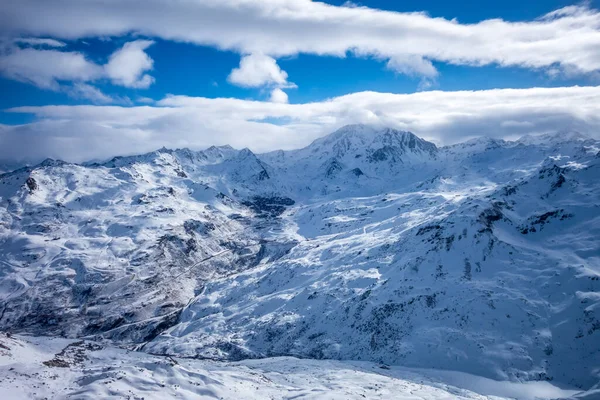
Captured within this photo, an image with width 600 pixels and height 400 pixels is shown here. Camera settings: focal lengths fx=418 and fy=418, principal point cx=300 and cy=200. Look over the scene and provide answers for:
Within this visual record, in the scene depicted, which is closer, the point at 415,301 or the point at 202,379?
the point at 202,379

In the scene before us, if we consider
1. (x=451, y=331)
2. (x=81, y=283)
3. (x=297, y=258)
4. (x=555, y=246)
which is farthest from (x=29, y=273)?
(x=555, y=246)

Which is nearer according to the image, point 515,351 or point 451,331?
point 515,351

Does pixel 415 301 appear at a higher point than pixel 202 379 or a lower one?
higher

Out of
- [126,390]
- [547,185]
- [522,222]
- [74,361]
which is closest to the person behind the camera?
[126,390]

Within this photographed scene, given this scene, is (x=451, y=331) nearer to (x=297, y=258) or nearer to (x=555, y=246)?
(x=555, y=246)

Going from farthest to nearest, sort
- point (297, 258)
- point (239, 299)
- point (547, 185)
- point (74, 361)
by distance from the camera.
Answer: point (297, 258) → point (239, 299) → point (547, 185) → point (74, 361)

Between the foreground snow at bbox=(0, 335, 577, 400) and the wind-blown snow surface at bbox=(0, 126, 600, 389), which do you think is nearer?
the foreground snow at bbox=(0, 335, 577, 400)

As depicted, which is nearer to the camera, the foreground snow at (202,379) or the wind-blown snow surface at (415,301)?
the foreground snow at (202,379)

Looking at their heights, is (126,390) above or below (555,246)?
below
